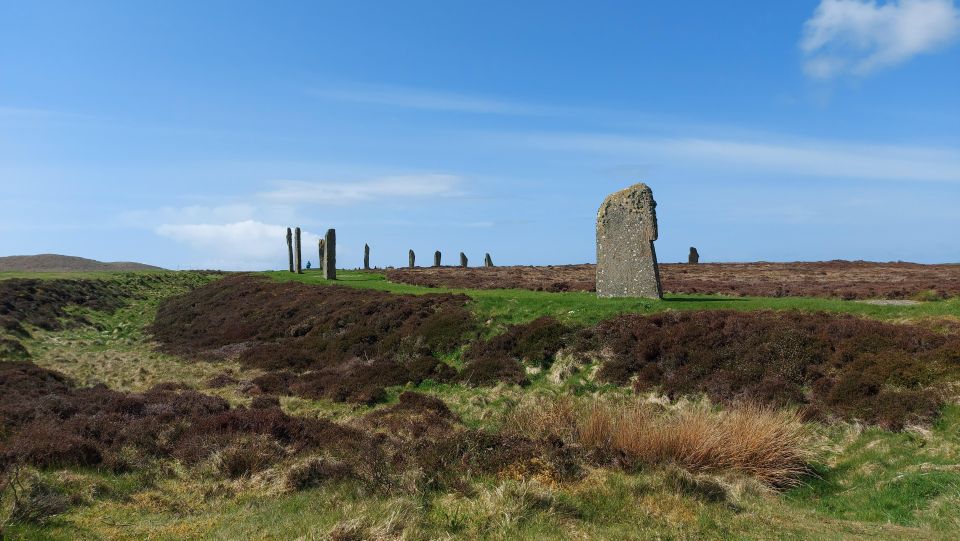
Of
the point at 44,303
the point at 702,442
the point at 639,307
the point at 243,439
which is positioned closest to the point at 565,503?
→ the point at 702,442

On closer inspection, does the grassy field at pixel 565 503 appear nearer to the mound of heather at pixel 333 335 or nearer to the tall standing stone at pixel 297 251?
the mound of heather at pixel 333 335

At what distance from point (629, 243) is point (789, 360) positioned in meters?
8.48

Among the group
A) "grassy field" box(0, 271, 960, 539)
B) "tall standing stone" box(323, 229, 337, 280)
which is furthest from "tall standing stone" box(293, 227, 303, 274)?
"grassy field" box(0, 271, 960, 539)

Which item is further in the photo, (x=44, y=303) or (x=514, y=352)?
(x=44, y=303)

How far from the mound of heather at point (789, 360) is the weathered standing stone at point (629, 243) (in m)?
3.31

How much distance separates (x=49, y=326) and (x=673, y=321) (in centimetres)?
3189

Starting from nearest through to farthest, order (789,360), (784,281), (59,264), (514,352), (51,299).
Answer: (789,360) < (514,352) < (51,299) < (784,281) < (59,264)

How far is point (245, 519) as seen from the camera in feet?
27.3

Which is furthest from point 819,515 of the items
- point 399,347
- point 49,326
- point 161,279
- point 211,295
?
point 161,279

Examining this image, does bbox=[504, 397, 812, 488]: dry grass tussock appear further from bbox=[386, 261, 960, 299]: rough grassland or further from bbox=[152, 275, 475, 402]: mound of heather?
bbox=[386, 261, 960, 299]: rough grassland

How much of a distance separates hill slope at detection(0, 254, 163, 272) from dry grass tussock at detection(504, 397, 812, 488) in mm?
109080

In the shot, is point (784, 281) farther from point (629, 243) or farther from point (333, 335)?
point (333, 335)

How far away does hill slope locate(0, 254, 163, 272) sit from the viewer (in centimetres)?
10160

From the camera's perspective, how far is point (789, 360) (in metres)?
16.2
